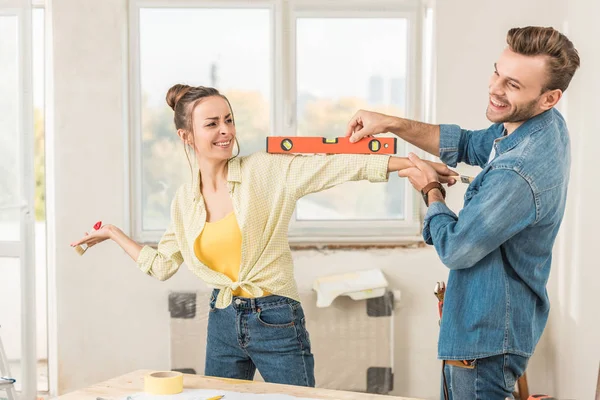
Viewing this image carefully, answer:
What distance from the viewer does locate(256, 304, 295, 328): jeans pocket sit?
2.07 meters

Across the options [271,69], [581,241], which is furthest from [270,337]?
[271,69]

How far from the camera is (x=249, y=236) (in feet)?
6.84

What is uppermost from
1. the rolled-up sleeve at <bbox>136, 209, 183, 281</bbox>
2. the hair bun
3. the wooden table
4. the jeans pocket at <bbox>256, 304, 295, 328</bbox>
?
the hair bun

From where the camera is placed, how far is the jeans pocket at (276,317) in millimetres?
2068

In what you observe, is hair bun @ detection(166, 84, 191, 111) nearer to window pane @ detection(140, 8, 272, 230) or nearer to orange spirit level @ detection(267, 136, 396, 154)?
orange spirit level @ detection(267, 136, 396, 154)

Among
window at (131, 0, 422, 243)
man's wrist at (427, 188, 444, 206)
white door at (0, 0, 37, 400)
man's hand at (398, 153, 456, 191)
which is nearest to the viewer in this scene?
man's wrist at (427, 188, 444, 206)

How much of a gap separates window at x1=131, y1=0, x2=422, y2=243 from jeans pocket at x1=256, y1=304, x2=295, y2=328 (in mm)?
1623

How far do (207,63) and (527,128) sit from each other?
232 centimetres

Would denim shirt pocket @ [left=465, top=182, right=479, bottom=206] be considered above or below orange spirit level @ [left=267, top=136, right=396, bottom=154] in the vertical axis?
below

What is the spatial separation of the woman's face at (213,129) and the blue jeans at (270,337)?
1.45 feet

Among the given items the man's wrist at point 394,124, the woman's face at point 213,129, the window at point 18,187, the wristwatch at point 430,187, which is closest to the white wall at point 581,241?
the man's wrist at point 394,124

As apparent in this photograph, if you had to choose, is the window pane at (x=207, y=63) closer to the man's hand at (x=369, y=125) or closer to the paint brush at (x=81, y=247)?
the paint brush at (x=81, y=247)

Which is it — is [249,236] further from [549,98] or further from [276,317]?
[549,98]

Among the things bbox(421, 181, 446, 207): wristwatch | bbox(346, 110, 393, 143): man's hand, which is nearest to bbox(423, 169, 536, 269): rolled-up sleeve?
bbox(421, 181, 446, 207): wristwatch
